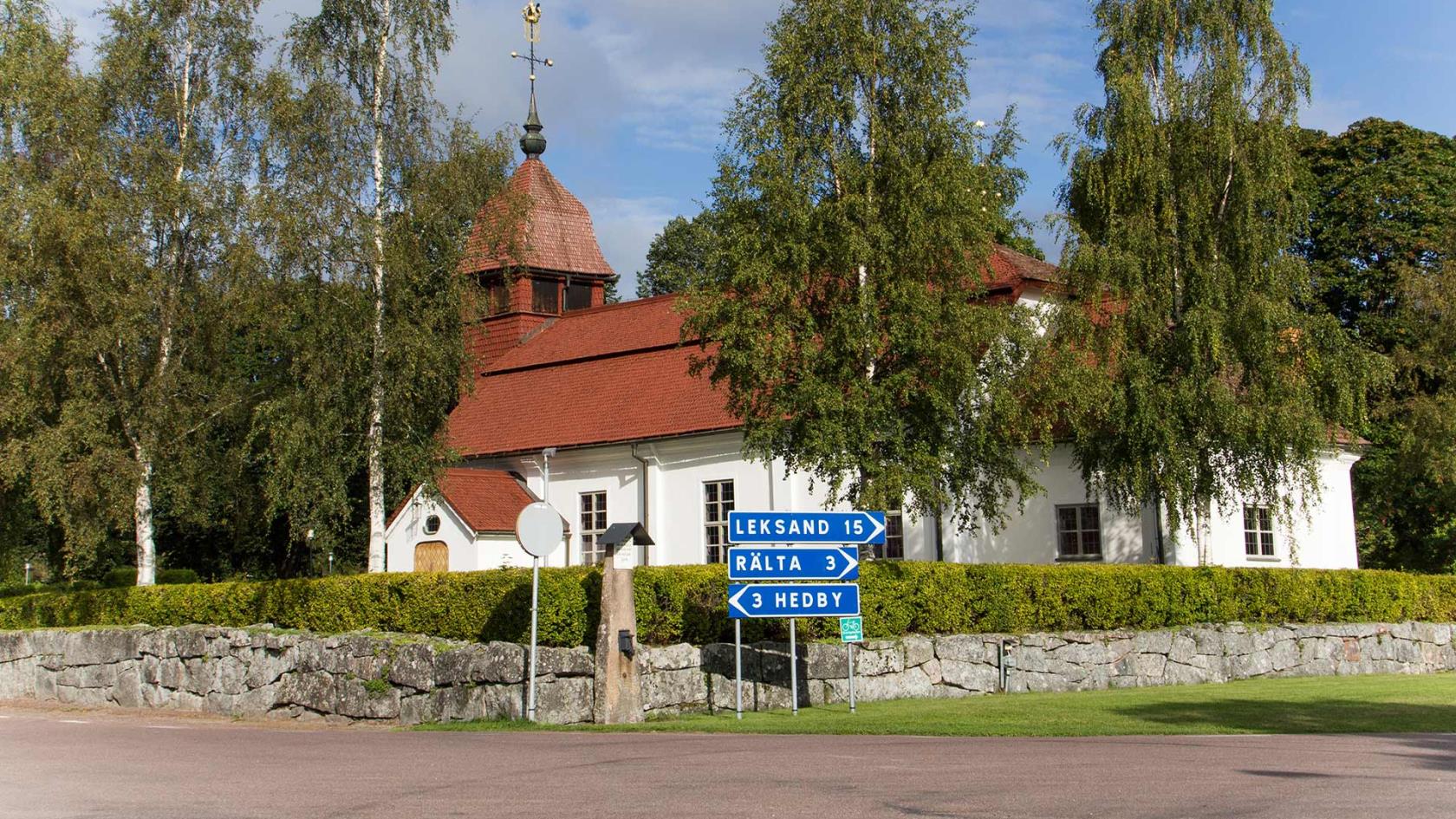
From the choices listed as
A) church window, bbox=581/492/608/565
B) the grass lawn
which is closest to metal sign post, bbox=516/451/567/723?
the grass lawn

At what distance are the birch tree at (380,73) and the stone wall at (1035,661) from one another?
8.56 meters

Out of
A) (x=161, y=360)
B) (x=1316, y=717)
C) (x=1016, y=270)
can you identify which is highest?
(x=1016, y=270)

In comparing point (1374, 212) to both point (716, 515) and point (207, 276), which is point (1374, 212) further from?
point (207, 276)

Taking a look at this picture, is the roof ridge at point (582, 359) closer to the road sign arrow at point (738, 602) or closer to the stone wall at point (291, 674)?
the stone wall at point (291, 674)

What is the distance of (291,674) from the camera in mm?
18797

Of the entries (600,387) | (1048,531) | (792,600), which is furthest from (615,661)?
(600,387)

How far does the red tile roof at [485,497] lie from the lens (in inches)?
1201

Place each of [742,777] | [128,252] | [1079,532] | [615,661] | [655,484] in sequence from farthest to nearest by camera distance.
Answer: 1. [655,484]
2. [1079,532]
3. [128,252]
4. [615,661]
5. [742,777]

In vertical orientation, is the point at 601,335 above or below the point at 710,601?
above

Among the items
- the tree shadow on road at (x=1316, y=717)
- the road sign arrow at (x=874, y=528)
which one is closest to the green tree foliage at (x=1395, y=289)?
the tree shadow on road at (x=1316, y=717)

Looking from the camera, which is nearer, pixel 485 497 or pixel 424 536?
pixel 424 536

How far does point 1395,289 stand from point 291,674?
31.9 m

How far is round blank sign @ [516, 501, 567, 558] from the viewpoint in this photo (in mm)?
15891

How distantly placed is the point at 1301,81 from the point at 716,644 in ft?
54.3
